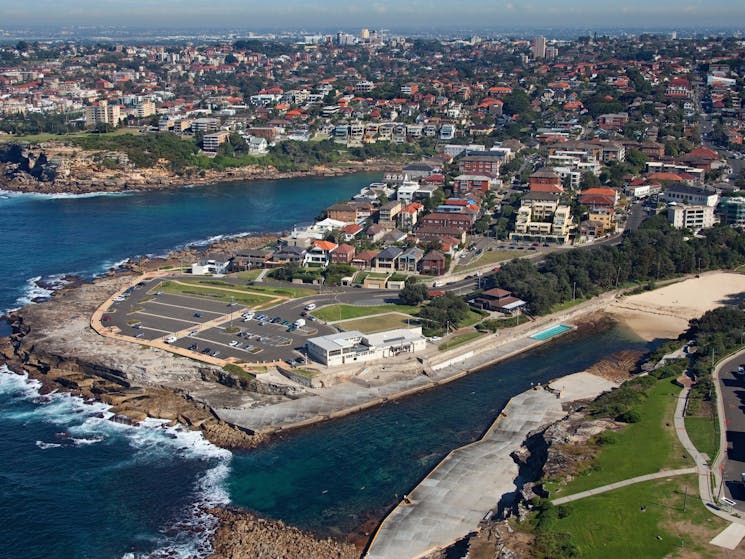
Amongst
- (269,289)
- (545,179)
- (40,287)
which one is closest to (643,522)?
(269,289)

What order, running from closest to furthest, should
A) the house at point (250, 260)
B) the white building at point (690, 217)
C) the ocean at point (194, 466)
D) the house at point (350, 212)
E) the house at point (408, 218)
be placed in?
the ocean at point (194, 466), the house at point (250, 260), the white building at point (690, 217), the house at point (408, 218), the house at point (350, 212)

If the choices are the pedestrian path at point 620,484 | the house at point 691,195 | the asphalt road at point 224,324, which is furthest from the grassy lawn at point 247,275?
the house at point 691,195

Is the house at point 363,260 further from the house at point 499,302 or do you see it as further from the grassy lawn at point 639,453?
the grassy lawn at point 639,453

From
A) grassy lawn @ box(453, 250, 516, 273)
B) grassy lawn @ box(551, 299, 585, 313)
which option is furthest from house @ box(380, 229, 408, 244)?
Result: grassy lawn @ box(551, 299, 585, 313)

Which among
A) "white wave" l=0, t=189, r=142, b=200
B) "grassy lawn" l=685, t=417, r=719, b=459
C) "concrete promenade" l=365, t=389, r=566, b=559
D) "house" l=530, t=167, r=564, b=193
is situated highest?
"house" l=530, t=167, r=564, b=193

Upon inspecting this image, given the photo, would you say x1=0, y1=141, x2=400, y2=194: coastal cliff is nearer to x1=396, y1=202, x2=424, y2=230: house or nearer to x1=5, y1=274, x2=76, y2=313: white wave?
x1=5, y1=274, x2=76, y2=313: white wave

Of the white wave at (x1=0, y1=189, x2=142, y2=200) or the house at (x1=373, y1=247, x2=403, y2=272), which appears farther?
the white wave at (x1=0, y1=189, x2=142, y2=200)
